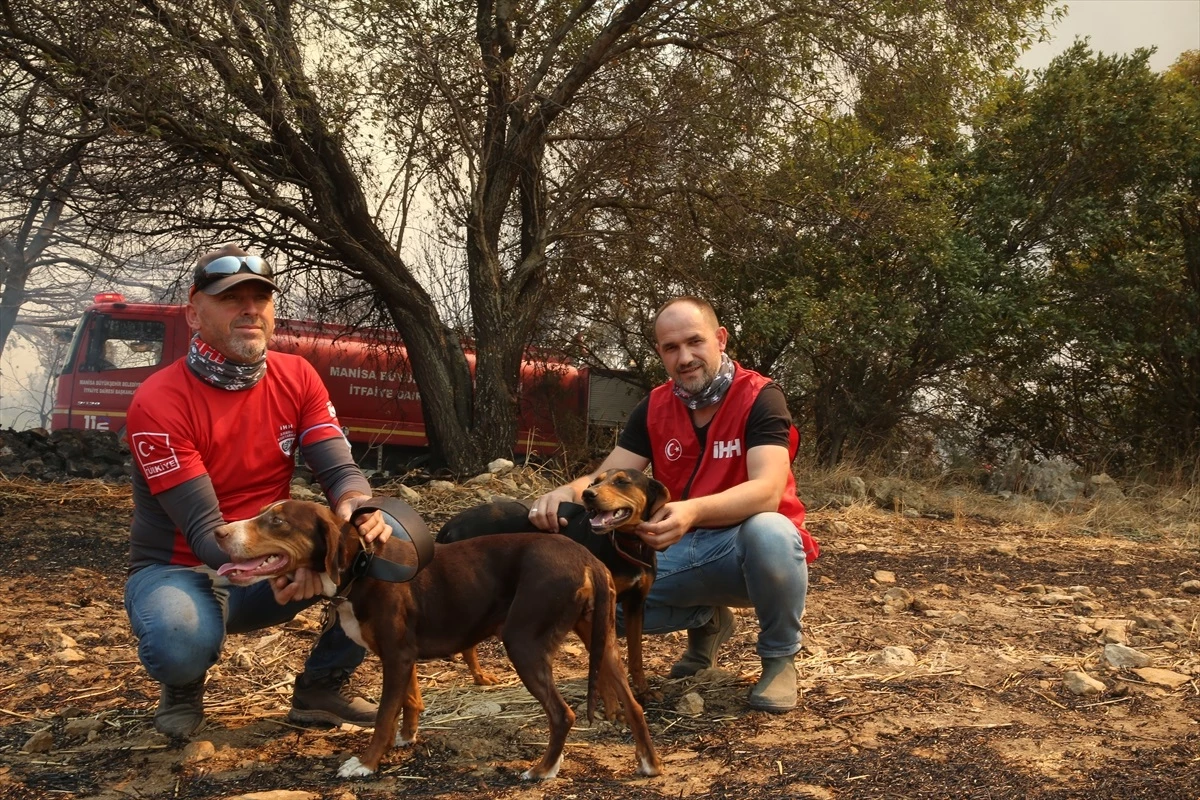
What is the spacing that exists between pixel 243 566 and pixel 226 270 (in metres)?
1.09

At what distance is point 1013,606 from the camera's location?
6262mm

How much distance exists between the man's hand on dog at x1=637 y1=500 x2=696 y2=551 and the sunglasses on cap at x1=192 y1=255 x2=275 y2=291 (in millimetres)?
1647

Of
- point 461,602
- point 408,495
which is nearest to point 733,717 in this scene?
point 461,602

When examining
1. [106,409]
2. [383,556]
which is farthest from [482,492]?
[106,409]

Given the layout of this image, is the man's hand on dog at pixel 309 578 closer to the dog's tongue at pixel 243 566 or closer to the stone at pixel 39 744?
the dog's tongue at pixel 243 566

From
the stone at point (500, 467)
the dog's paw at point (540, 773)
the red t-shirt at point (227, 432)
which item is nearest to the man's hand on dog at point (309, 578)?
the red t-shirt at point (227, 432)

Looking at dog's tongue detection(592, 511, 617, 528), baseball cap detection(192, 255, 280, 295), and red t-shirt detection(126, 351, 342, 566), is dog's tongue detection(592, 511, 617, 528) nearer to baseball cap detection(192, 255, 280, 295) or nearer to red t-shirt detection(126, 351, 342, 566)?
red t-shirt detection(126, 351, 342, 566)

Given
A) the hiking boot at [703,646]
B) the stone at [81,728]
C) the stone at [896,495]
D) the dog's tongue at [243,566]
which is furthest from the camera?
the stone at [896,495]

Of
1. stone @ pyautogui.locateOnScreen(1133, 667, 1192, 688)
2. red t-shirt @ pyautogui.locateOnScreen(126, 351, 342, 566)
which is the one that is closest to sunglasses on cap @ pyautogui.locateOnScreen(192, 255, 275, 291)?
red t-shirt @ pyautogui.locateOnScreen(126, 351, 342, 566)

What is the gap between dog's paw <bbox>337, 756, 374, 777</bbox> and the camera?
11.2 feet

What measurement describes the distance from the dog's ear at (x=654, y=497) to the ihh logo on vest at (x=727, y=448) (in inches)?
13.6

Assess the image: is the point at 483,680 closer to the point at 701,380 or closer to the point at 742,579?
the point at 742,579

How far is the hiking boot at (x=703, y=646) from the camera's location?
4.58 m

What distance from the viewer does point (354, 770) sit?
135 inches
